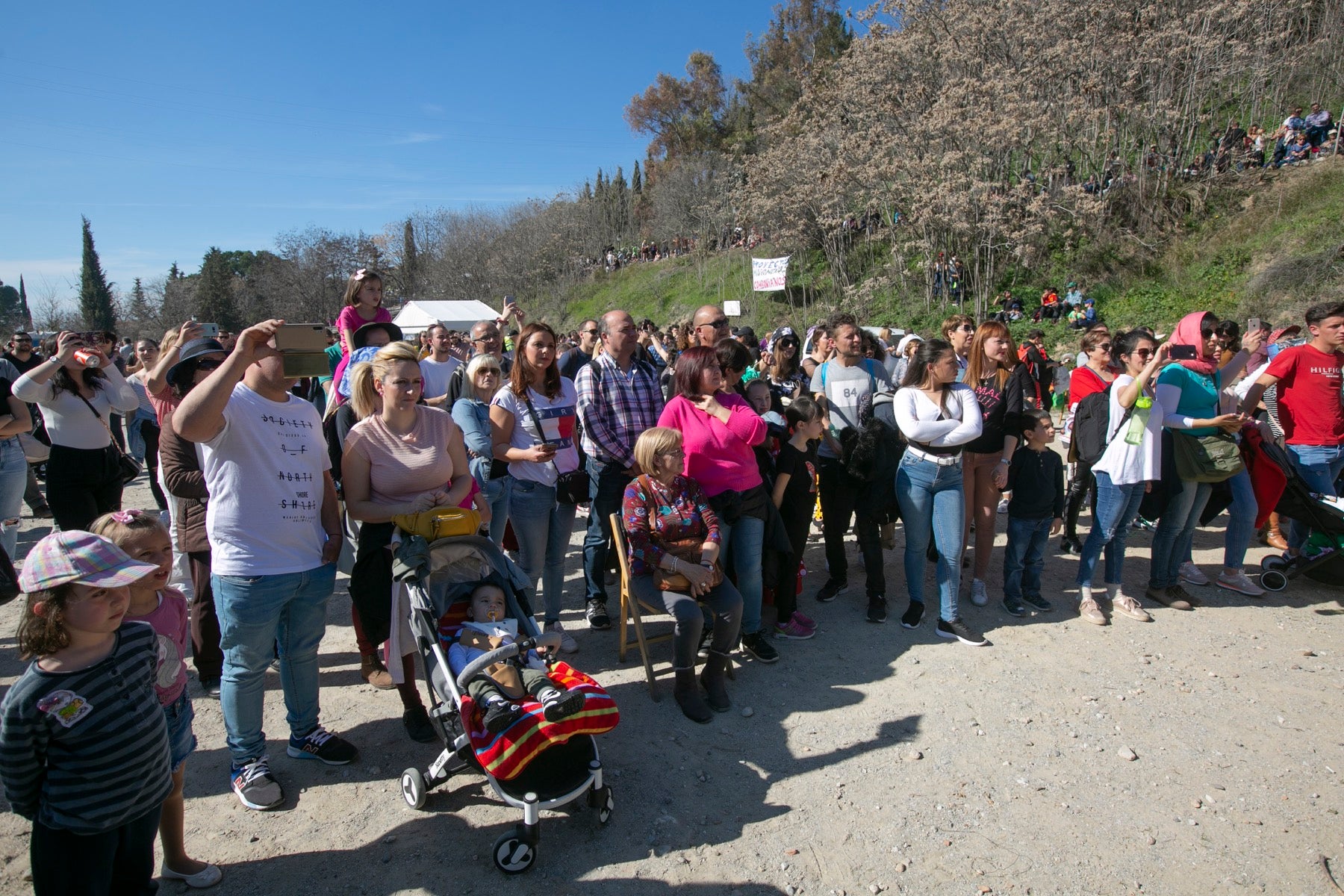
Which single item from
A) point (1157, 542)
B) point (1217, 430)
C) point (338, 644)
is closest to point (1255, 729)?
point (1157, 542)

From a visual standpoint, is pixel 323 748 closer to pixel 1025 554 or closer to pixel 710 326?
pixel 710 326

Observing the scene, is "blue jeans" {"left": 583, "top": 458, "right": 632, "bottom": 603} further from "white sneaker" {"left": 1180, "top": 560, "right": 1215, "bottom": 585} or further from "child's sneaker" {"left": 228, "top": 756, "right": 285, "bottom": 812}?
"white sneaker" {"left": 1180, "top": 560, "right": 1215, "bottom": 585}

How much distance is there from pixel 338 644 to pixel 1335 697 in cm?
584

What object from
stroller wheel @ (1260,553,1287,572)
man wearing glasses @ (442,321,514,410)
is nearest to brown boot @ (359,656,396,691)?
man wearing glasses @ (442,321,514,410)

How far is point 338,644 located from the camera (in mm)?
4684

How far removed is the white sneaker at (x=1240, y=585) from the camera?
5223 millimetres

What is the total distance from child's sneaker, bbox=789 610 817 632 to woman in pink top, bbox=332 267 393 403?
3415mm

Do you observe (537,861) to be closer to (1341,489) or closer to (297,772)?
(297,772)

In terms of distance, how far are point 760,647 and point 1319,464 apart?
4.44 meters

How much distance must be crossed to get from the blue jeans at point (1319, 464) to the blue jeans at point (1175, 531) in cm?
76

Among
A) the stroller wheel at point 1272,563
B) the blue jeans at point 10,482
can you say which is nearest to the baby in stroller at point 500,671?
the blue jeans at point 10,482

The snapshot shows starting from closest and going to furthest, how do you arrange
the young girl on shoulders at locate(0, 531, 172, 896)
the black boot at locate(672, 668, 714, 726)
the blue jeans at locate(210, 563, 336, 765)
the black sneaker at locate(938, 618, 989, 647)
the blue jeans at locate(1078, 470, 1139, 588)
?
the young girl on shoulders at locate(0, 531, 172, 896)
the blue jeans at locate(210, 563, 336, 765)
the black boot at locate(672, 668, 714, 726)
the black sneaker at locate(938, 618, 989, 647)
the blue jeans at locate(1078, 470, 1139, 588)

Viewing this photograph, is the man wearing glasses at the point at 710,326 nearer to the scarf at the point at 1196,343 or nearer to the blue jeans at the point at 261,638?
the scarf at the point at 1196,343

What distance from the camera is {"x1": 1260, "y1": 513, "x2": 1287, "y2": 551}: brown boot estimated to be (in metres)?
6.20
